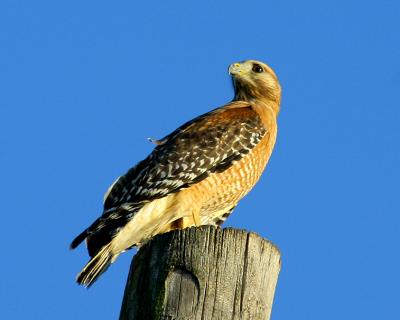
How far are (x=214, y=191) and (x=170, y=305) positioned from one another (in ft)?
14.8

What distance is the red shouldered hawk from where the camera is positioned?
8.55 meters

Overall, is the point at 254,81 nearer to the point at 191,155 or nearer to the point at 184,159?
the point at 191,155

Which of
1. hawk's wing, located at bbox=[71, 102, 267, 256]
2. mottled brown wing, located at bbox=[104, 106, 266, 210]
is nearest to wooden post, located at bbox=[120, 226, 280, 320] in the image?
hawk's wing, located at bbox=[71, 102, 267, 256]

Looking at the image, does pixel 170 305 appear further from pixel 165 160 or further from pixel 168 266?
pixel 165 160

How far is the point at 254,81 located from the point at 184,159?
2225 mm

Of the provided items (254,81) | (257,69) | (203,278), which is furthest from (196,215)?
(203,278)

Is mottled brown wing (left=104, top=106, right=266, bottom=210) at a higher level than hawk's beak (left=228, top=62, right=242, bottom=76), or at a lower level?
lower

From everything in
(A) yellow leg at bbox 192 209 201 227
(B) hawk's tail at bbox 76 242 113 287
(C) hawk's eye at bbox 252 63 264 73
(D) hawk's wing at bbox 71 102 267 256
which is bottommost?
(B) hawk's tail at bbox 76 242 113 287

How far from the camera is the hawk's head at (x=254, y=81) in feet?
36.3

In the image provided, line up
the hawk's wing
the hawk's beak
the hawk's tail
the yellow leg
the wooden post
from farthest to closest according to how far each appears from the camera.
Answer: the hawk's beak
the yellow leg
the hawk's wing
the hawk's tail
the wooden post

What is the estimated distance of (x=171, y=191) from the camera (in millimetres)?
8984

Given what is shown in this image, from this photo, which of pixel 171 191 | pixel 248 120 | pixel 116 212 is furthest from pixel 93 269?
pixel 248 120

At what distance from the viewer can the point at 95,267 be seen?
7.54 m

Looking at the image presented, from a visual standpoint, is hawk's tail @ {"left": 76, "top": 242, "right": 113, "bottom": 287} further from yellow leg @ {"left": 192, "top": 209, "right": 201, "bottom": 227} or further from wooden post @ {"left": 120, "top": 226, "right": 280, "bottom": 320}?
wooden post @ {"left": 120, "top": 226, "right": 280, "bottom": 320}
